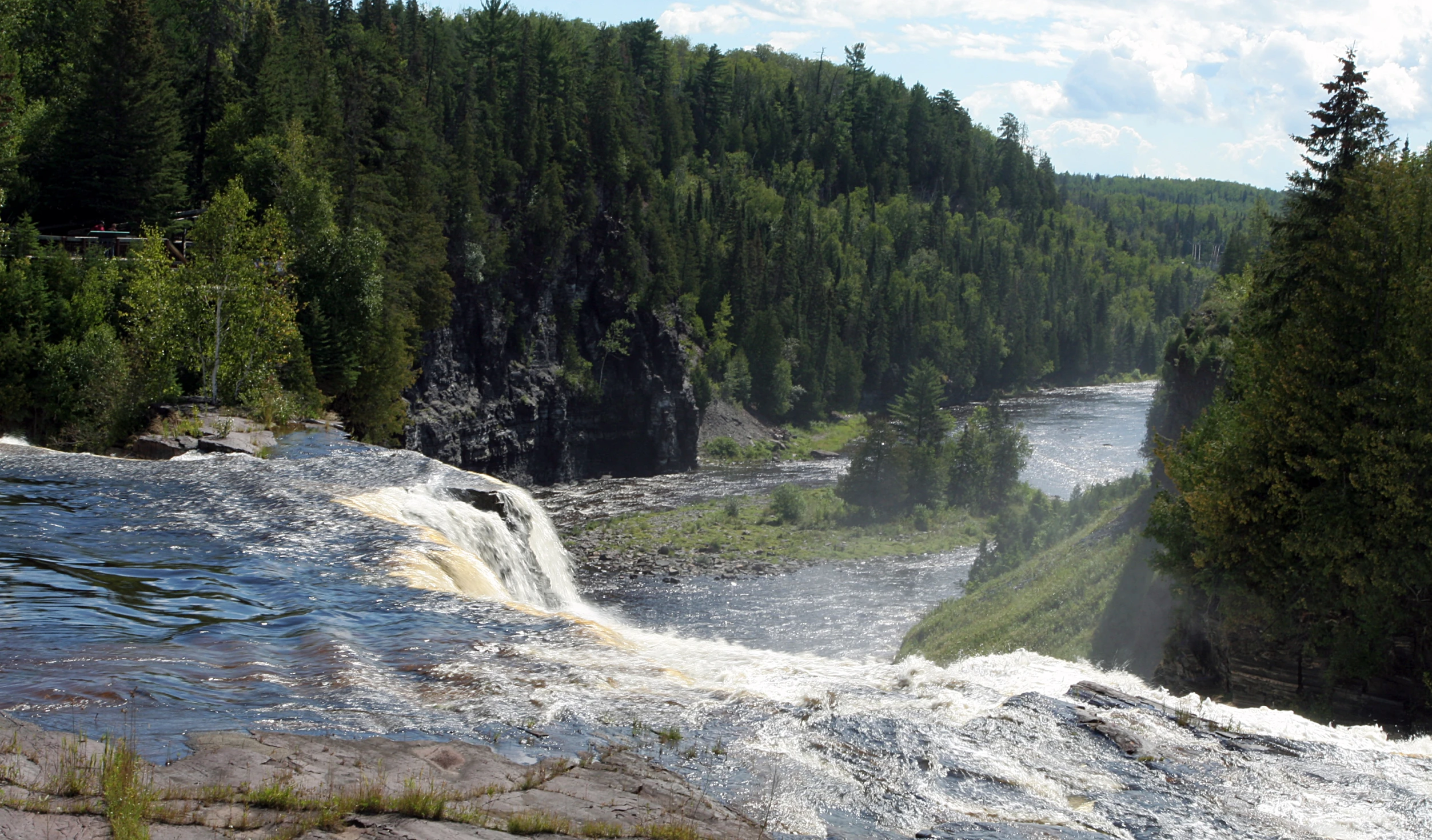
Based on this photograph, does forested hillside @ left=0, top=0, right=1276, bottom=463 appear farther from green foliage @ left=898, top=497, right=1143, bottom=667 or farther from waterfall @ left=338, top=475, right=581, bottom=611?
green foliage @ left=898, top=497, right=1143, bottom=667

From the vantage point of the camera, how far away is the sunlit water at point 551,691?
37.2 feet

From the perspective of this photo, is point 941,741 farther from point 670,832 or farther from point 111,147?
point 111,147

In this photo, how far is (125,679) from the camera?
40.0 ft

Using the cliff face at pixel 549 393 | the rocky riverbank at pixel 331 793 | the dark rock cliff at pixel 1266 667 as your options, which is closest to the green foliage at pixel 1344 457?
the dark rock cliff at pixel 1266 667

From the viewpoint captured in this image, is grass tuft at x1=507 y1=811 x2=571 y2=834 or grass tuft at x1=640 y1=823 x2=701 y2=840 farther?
grass tuft at x1=640 y1=823 x2=701 y2=840

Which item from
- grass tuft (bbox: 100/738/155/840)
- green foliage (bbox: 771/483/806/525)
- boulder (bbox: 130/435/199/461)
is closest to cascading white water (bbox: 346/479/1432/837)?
grass tuft (bbox: 100/738/155/840)

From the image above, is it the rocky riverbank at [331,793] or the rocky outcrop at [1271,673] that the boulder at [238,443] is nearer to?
the rocky riverbank at [331,793]

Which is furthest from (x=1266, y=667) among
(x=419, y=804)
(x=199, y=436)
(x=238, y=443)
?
(x=199, y=436)

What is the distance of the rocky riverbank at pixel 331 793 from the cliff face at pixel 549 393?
6402cm

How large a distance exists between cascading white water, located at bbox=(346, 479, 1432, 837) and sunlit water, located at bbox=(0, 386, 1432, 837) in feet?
0.14

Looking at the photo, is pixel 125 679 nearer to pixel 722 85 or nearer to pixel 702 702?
pixel 702 702

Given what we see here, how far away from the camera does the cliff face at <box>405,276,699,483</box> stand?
268ft

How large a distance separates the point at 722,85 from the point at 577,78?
7511 cm

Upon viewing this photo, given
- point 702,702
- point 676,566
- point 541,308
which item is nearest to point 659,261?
point 541,308
